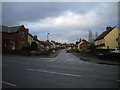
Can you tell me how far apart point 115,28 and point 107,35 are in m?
4.06

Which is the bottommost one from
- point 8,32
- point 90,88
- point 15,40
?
point 90,88

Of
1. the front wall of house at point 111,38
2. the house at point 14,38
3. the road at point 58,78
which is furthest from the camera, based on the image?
the front wall of house at point 111,38

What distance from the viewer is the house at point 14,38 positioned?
44.4 m

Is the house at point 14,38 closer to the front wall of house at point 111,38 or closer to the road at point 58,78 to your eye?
Result: the front wall of house at point 111,38

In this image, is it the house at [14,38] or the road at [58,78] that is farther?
the house at [14,38]

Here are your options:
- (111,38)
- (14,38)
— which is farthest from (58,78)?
(111,38)

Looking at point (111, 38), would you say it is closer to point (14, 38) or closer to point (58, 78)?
point (14, 38)

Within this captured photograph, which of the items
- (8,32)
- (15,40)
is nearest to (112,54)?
(15,40)

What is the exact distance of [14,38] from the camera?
47406mm

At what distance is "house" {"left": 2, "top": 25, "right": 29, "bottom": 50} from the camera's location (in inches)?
1748

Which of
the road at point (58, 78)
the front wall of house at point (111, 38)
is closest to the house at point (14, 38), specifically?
the front wall of house at point (111, 38)

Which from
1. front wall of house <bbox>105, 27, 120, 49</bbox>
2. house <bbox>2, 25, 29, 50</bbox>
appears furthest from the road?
front wall of house <bbox>105, 27, 120, 49</bbox>

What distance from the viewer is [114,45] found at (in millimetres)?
48625

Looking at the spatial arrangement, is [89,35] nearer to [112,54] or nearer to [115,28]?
[115,28]
